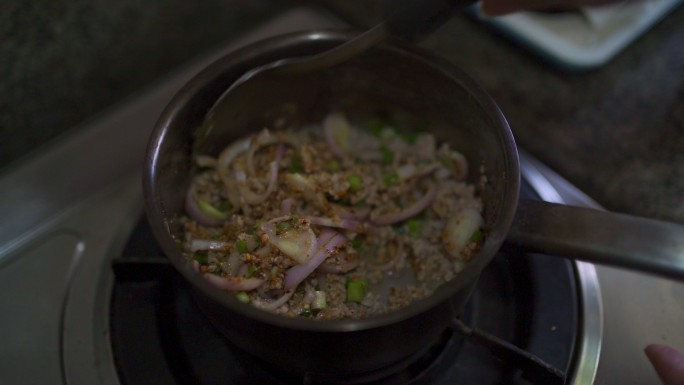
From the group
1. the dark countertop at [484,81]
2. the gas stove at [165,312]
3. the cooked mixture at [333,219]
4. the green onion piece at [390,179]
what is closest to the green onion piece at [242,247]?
the cooked mixture at [333,219]

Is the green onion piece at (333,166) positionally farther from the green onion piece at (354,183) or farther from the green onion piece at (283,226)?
the green onion piece at (283,226)

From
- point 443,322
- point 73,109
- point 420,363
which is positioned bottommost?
point 420,363

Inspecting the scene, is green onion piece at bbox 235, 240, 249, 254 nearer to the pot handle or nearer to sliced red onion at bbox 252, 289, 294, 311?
sliced red onion at bbox 252, 289, 294, 311

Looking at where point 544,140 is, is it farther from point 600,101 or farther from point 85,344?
point 85,344

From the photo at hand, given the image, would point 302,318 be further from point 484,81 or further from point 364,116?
point 484,81

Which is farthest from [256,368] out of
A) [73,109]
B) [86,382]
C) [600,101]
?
[600,101]

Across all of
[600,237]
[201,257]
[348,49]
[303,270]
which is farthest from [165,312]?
[600,237]

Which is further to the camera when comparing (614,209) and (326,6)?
(326,6)
